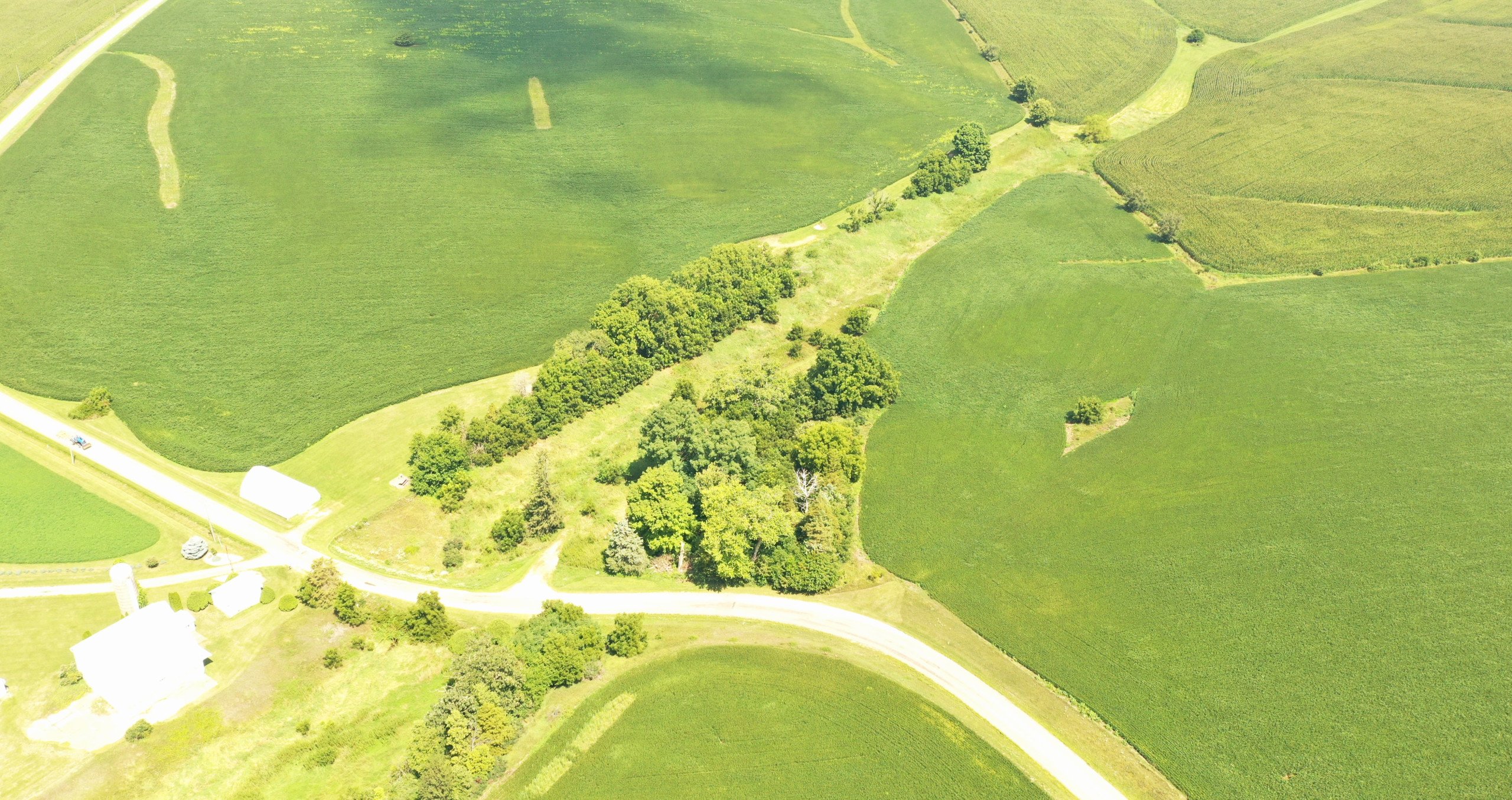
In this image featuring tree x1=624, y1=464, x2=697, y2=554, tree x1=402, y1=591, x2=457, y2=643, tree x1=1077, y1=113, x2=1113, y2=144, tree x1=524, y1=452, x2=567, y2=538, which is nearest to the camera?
tree x1=402, y1=591, x2=457, y2=643

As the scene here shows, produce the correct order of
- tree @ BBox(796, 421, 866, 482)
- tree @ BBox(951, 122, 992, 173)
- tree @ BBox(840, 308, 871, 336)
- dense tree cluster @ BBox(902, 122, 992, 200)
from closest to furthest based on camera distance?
tree @ BBox(796, 421, 866, 482)
tree @ BBox(840, 308, 871, 336)
dense tree cluster @ BBox(902, 122, 992, 200)
tree @ BBox(951, 122, 992, 173)

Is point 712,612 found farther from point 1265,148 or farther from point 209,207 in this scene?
point 1265,148

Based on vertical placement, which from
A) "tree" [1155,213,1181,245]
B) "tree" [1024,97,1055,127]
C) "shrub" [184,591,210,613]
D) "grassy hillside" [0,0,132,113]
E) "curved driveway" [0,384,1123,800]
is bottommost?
"curved driveway" [0,384,1123,800]

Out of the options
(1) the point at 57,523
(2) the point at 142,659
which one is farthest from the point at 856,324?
(1) the point at 57,523

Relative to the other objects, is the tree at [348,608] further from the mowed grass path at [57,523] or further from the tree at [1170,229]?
the tree at [1170,229]

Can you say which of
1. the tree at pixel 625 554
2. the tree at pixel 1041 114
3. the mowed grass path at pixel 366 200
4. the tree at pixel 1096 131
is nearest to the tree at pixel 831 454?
the tree at pixel 625 554

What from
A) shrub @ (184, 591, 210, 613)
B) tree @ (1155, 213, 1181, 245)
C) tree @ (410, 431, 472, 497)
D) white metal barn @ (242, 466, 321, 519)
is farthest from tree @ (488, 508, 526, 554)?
tree @ (1155, 213, 1181, 245)

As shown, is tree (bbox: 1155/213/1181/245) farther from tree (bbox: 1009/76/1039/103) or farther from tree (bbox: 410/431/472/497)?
tree (bbox: 410/431/472/497)

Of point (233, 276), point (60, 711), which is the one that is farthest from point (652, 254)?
point (60, 711)
